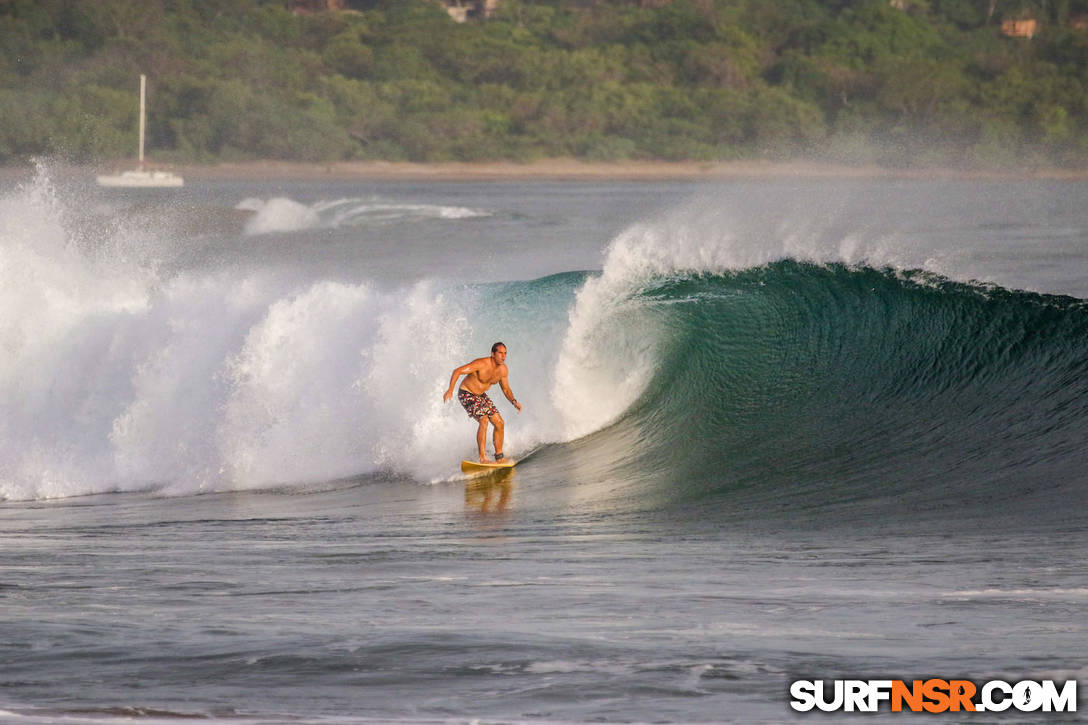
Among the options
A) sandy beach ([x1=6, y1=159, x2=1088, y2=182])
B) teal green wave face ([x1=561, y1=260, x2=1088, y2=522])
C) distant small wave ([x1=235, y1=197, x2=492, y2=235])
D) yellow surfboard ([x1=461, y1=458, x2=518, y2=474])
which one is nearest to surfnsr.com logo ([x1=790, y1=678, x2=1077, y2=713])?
teal green wave face ([x1=561, y1=260, x2=1088, y2=522])

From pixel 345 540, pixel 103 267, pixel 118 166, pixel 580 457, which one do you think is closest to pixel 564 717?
pixel 345 540

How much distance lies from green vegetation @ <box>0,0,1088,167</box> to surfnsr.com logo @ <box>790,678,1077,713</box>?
A: 276 ft

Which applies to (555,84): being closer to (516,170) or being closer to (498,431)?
(516,170)

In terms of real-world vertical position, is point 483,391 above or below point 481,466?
above

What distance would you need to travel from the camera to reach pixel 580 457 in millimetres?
12500

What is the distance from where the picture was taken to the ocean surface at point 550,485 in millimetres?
6480

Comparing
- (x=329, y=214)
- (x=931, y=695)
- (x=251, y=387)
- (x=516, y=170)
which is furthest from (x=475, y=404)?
(x=516, y=170)

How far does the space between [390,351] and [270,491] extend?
195cm

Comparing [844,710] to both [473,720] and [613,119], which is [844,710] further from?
[613,119]

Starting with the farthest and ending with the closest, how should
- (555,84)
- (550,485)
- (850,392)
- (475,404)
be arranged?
(555,84) → (850,392) → (475,404) → (550,485)

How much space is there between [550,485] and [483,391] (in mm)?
1015

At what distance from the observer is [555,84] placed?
344 feet

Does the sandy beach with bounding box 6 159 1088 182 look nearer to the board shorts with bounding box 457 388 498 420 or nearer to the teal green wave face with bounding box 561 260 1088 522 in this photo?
the teal green wave face with bounding box 561 260 1088 522

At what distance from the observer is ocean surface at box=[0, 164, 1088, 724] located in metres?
6.48
